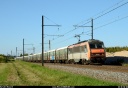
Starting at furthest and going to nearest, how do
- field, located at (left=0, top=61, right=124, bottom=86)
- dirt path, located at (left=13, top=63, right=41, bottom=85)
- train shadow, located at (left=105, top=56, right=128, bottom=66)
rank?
train shadow, located at (left=105, top=56, right=128, bottom=66)
dirt path, located at (left=13, top=63, right=41, bottom=85)
field, located at (left=0, top=61, right=124, bottom=86)

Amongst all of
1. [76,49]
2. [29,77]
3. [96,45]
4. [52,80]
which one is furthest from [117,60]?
[52,80]

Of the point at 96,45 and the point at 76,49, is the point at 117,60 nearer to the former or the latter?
the point at 96,45

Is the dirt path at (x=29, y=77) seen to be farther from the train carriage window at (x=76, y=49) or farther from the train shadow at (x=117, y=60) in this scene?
the train carriage window at (x=76, y=49)

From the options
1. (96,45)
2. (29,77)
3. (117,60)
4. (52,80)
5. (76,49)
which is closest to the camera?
(52,80)

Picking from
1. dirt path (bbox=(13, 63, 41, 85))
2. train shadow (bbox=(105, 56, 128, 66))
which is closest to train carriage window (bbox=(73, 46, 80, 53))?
train shadow (bbox=(105, 56, 128, 66))

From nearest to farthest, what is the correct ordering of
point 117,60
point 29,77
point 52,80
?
point 52,80, point 29,77, point 117,60

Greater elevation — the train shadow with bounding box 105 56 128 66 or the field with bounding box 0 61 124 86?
the train shadow with bounding box 105 56 128 66

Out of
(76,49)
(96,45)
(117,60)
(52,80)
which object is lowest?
(52,80)

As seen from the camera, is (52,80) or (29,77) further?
(29,77)

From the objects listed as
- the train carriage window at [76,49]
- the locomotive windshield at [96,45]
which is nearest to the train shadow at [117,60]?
the locomotive windshield at [96,45]

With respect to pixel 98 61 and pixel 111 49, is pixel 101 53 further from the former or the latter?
pixel 111 49

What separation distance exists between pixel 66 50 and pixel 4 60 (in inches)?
1410

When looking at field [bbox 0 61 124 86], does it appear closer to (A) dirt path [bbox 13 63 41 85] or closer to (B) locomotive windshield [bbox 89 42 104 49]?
(A) dirt path [bbox 13 63 41 85]

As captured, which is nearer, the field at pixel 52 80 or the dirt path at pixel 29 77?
the field at pixel 52 80
